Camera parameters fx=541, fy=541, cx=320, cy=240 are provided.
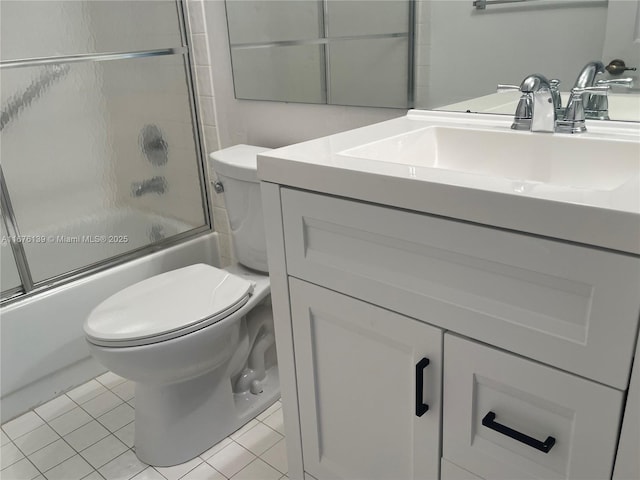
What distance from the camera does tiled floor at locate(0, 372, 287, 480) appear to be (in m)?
1.45

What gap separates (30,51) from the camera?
63.7 inches

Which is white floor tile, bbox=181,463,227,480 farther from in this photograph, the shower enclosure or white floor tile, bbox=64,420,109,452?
the shower enclosure

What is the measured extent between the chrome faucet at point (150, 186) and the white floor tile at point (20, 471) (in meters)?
0.93

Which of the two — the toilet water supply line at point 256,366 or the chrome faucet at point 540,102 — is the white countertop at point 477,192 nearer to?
the chrome faucet at point 540,102

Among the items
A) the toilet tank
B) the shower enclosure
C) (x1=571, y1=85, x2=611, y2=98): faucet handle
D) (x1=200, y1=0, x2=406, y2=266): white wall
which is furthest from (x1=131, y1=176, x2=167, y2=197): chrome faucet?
(x1=571, y1=85, x2=611, y2=98): faucet handle

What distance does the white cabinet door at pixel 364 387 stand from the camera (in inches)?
34.1

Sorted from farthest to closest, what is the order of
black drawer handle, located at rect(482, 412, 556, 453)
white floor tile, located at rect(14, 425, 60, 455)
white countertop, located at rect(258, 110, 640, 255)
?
white floor tile, located at rect(14, 425, 60, 455), black drawer handle, located at rect(482, 412, 556, 453), white countertop, located at rect(258, 110, 640, 255)

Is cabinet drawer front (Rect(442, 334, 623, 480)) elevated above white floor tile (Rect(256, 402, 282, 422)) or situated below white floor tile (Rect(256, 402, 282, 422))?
above

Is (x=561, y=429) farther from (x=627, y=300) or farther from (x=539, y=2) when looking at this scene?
(x=539, y=2)

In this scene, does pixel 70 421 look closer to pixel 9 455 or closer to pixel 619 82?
pixel 9 455

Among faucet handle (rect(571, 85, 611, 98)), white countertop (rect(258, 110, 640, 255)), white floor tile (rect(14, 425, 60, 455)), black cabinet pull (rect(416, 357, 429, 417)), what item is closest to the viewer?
white countertop (rect(258, 110, 640, 255))

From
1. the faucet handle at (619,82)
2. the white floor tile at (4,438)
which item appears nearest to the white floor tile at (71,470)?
the white floor tile at (4,438)

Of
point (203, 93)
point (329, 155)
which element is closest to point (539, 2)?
point (329, 155)

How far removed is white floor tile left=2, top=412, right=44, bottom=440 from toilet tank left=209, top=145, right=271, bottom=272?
2.63ft
